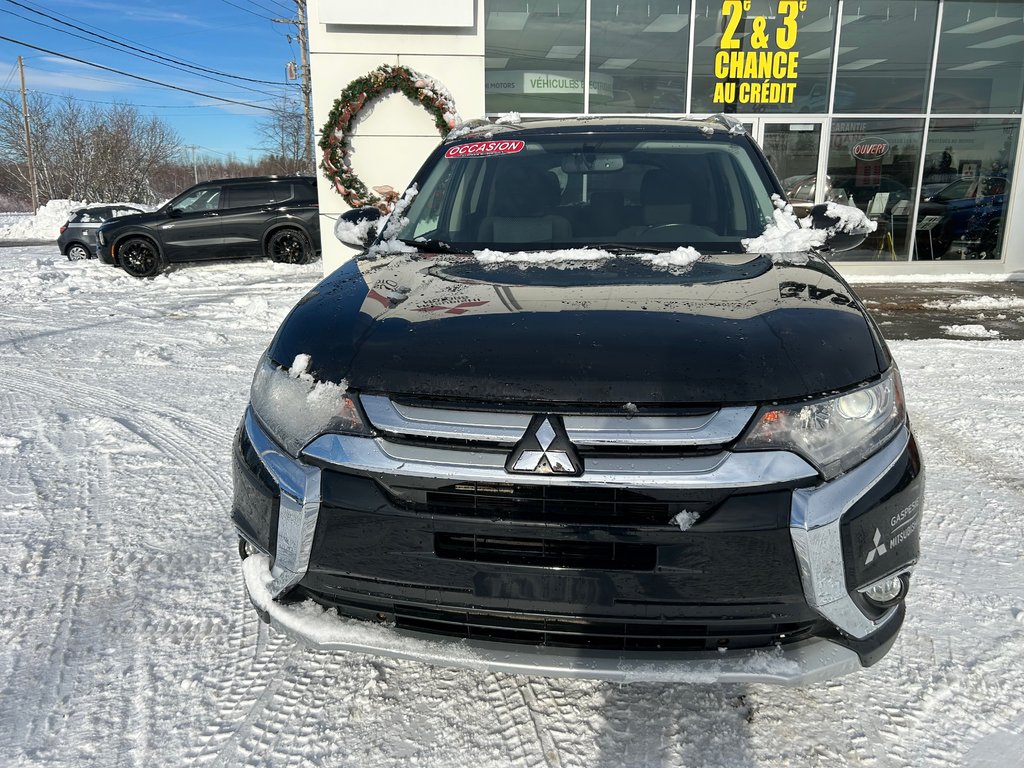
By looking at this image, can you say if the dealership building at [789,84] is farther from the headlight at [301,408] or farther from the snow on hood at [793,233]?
the headlight at [301,408]

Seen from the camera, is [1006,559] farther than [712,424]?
Yes

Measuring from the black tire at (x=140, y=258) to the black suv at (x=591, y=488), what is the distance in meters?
12.5

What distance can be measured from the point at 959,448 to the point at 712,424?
3275mm

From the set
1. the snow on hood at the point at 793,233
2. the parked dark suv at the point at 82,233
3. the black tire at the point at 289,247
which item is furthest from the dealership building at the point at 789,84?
the parked dark suv at the point at 82,233

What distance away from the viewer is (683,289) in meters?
2.05

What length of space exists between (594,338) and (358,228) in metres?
1.80

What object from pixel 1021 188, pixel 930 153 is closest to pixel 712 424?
pixel 930 153

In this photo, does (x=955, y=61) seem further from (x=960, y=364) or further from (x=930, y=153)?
(x=960, y=364)

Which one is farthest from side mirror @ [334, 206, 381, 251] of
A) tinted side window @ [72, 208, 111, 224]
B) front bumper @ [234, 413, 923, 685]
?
tinted side window @ [72, 208, 111, 224]

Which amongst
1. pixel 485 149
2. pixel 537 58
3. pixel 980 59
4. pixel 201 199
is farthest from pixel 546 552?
pixel 201 199

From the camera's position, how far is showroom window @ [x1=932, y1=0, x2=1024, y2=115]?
1076cm

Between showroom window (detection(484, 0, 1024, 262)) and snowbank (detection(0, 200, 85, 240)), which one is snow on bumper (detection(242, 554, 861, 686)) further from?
snowbank (detection(0, 200, 85, 240))

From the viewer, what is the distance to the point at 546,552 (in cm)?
160

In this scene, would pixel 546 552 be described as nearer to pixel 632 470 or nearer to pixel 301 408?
pixel 632 470
